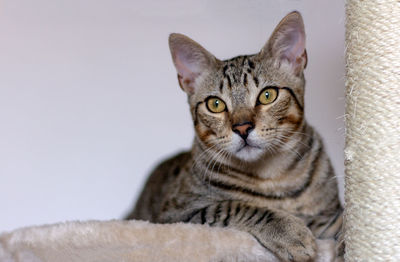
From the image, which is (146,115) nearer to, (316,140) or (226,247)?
(316,140)

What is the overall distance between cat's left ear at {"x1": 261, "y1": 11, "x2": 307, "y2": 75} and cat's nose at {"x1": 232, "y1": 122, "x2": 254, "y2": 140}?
30cm

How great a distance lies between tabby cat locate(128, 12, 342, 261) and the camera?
1.31 m

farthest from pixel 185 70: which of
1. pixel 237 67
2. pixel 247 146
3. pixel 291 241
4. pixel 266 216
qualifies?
pixel 291 241

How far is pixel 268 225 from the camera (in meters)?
1.20

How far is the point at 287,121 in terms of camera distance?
136 cm

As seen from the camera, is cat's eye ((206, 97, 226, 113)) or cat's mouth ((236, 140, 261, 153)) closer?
cat's mouth ((236, 140, 261, 153))

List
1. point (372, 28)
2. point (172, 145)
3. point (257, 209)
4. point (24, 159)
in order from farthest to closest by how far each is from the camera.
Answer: point (172, 145) → point (24, 159) → point (257, 209) → point (372, 28)

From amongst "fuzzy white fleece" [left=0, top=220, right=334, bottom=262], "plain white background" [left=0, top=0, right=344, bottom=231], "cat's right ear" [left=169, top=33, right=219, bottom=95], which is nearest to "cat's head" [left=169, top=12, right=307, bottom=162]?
"cat's right ear" [left=169, top=33, right=219, bottom=95]

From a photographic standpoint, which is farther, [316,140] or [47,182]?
[47,182]

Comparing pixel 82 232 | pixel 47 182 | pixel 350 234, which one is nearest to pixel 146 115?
pixel 47 182

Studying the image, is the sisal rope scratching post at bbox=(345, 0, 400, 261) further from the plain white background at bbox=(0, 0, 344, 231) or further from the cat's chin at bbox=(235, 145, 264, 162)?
the plain white background at bbox=(0, 0, 344, 231)

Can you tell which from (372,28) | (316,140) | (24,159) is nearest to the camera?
(372,28)

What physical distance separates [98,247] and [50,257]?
0.37 ft

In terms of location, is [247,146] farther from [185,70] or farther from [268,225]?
[185,70]
